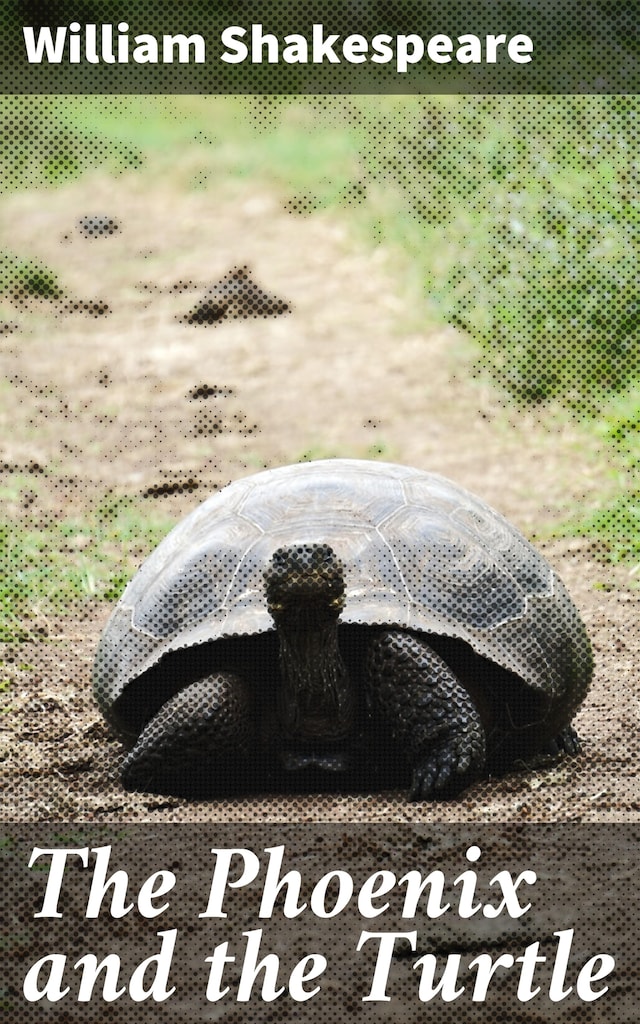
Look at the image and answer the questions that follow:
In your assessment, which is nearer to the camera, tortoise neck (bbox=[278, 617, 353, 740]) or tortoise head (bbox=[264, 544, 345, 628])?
tortoise head (bbox=[264, 544, 345, 628])

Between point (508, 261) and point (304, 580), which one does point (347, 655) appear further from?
point (508, 261)

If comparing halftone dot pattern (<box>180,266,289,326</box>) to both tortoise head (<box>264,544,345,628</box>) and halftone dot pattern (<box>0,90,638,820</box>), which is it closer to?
halftone dot pattern (<box>0,90,638,820</box>)

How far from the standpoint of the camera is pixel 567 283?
902cm

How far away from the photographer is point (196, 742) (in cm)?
414

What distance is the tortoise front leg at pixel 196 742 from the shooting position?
4.12m

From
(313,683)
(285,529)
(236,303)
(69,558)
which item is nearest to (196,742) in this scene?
(313,683)

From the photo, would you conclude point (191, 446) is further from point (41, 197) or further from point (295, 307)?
point (41, 197)

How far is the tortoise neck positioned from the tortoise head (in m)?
0.08

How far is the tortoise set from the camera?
406cm

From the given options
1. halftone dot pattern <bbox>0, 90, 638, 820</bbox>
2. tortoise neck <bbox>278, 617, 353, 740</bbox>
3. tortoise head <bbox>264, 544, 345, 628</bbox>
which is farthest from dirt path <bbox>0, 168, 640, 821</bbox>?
tortoise head <bbox>264, 544, 345, 628</bbox>

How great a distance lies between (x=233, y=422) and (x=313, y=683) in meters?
5.24

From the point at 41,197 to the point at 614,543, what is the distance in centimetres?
1069

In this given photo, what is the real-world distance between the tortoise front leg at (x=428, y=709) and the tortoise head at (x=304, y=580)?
24cm

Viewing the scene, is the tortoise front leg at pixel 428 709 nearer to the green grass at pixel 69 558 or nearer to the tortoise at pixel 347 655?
the tortoise at pixel 347 655
